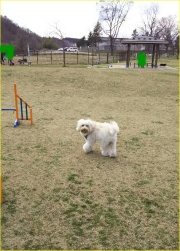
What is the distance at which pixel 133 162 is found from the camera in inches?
177

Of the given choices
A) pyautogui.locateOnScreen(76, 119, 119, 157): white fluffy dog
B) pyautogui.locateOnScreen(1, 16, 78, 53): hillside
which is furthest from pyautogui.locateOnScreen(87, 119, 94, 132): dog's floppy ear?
pyautogui.locateOnScreen(1, 16, 78, 53): hillside

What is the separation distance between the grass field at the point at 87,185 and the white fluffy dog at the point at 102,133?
18cm

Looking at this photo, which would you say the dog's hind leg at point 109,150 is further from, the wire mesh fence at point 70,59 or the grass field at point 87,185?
the wire mesh fence at point 70,59

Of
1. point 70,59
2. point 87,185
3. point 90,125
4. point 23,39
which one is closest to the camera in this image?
point 87,185

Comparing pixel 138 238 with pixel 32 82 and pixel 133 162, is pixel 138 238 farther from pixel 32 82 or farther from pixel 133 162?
pixel 32 82

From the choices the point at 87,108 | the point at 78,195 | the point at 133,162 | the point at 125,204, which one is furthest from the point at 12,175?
the point at 87,108

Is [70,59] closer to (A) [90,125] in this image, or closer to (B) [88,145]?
(B) [88,145]

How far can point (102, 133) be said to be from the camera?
14.4 feet

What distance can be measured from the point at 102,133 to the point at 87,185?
1.08 m

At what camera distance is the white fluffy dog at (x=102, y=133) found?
4.34m

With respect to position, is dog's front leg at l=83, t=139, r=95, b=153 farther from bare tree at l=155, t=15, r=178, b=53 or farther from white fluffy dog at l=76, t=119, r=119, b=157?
bare tree at l=155, t=15, r=178, b=53

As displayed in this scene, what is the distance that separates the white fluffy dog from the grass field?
18cm

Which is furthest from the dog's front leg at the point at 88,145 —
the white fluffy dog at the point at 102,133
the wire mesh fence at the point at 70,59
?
the wire mesh fence at the point at 70,59

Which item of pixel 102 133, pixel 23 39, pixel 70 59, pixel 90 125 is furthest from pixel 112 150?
pixel 23 39
